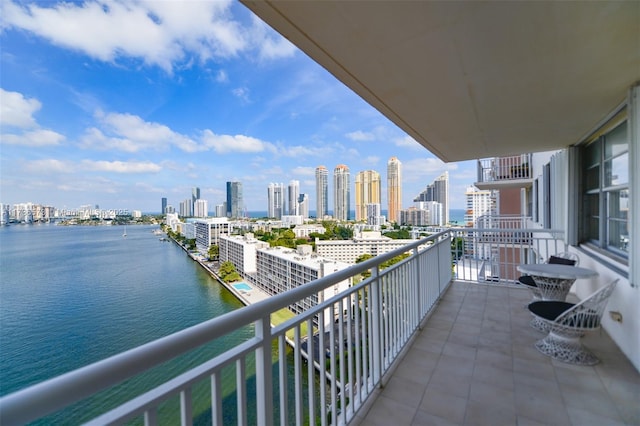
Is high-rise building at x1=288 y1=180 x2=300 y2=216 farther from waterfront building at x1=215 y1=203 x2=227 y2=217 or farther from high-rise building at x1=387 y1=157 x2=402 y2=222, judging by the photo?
high-rise building at x1=387 y1=157 x2=402 y2=222

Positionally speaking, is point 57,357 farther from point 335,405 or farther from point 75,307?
point 335,405

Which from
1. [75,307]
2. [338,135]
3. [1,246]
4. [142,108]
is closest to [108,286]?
[75,307]

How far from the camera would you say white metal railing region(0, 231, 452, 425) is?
601 mm

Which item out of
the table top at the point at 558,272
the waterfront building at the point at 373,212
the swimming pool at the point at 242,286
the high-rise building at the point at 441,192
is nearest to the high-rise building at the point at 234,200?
the waterfront building at the point at 373,212

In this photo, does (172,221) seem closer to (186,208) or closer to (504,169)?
(186,208)

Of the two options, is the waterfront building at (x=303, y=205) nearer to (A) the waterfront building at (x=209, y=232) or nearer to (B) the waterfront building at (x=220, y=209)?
(B) the waterfront building at (x=220, y=209)

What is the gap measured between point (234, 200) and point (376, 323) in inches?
2072

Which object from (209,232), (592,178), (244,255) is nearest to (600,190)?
(592,178)

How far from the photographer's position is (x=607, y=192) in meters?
3.27

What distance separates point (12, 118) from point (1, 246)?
1465cm

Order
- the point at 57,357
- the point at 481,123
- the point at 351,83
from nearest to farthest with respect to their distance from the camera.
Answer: the point at 351,83
the point at 481,123
the point at 57,357

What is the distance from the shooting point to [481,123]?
3.04 m

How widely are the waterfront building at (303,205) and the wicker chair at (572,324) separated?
48362mm

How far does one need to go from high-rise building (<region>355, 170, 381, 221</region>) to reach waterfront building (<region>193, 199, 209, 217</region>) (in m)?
29.4
